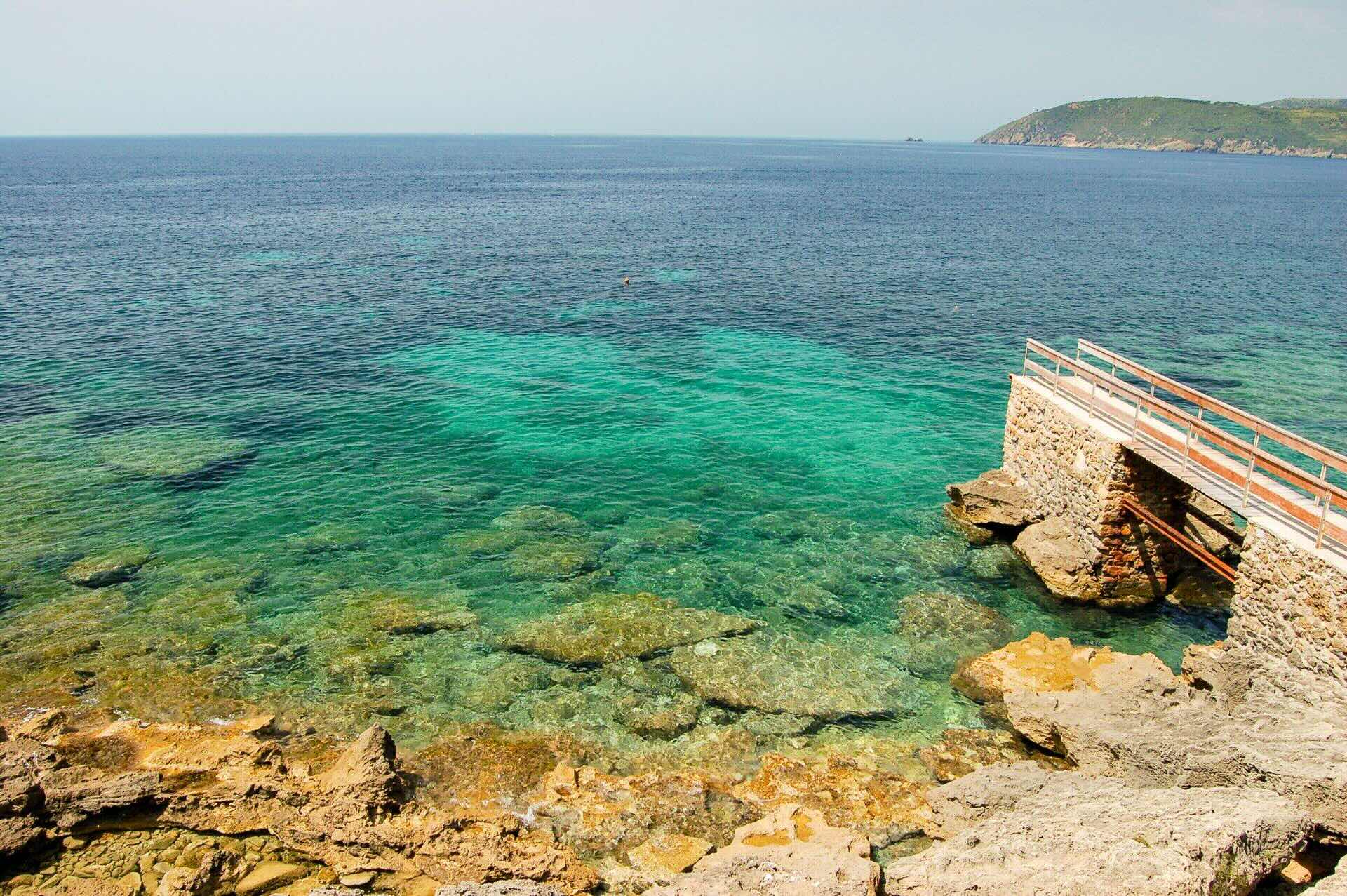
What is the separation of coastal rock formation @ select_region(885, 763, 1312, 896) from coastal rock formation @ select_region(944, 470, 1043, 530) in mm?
12785

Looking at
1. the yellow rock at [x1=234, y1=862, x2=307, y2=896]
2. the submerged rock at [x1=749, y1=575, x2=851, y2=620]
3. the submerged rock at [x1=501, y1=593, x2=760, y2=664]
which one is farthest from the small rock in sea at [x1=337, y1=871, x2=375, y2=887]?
the submerged rock at [x1=749, y1=575, x2=851, y2=620]

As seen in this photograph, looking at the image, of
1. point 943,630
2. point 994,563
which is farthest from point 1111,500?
point 943,630

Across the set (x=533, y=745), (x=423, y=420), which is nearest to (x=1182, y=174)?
Answer: (x=423, y=420)

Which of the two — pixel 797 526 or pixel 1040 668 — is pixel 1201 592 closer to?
pixel 1040 668

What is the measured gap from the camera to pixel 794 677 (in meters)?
19.0

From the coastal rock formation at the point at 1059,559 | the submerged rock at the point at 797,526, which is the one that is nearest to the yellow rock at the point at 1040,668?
the coastal rock formation at the point at 1059,559

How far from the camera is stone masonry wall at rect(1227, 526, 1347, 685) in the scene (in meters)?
15.0

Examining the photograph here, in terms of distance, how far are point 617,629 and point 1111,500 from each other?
44.8ft

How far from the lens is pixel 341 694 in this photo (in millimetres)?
18188

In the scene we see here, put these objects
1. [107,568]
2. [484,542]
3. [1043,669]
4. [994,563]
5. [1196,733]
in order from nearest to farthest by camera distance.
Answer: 1. [1196,733]
2. [1043,669]
3. [107,568]
4. [994,563]
5. [484,542]

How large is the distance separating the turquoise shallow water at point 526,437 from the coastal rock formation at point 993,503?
1240 mm

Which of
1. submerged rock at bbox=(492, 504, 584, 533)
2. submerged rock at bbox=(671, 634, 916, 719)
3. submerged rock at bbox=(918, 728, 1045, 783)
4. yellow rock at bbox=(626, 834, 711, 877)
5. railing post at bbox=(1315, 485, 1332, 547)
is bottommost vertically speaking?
submerged rock at bbox=(918, 728, 1045, 783)

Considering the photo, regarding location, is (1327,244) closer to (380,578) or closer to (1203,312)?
(1203,312)

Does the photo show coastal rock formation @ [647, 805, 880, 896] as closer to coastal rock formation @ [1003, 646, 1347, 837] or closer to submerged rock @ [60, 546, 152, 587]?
coastal rock formation @ [1003, 646, 1347, 837]
